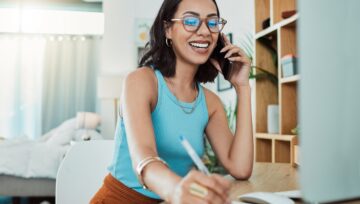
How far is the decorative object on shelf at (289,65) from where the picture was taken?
2396mm

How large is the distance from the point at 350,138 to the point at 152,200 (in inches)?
27.5

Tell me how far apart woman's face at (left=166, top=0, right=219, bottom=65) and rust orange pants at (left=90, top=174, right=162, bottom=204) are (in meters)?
0.42

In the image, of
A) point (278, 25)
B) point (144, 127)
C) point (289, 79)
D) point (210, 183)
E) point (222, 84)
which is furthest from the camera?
point (222, 84)

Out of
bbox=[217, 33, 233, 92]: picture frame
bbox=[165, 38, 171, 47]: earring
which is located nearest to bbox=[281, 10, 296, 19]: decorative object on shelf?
bbox=[165, 38, 171, 47]: earring

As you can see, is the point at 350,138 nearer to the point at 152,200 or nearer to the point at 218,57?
the point at 152,200

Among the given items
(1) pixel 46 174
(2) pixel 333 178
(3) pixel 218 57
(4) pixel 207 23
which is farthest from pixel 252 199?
(1) pixel 46 174

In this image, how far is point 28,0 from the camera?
6438 millimetres

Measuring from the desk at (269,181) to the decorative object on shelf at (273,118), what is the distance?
3.94ft

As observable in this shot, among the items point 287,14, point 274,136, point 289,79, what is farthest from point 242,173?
point 287,14

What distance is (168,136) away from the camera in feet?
3.79

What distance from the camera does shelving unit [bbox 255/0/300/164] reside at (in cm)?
253

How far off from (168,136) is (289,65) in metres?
1.46

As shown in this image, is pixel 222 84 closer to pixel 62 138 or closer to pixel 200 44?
pixel 62 138

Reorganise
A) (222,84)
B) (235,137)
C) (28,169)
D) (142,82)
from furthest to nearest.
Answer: (222,84), (28,169), (235,137), (142,82)
